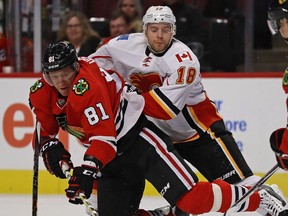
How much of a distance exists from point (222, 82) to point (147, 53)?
5.84 feet

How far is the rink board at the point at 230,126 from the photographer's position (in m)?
5.91

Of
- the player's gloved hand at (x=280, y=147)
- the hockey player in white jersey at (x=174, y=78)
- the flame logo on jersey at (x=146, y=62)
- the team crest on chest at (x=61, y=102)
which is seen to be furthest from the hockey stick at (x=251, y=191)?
the team crest on chest at (x=61, y=102)

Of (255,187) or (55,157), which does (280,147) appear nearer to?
(255,187)

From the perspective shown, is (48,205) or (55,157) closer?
(55,157)

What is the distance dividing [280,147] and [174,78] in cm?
61

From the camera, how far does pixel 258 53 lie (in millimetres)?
6301

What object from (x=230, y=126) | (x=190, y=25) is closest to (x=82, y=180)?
(x=230, y=126)

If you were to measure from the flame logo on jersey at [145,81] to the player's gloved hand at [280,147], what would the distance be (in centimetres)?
67

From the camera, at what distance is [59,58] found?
3.74 m

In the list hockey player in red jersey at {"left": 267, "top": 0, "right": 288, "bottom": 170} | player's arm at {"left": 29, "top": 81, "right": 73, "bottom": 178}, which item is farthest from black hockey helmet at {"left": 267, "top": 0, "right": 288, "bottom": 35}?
player's arm at {"left": 29, "top": 81, "right": 73, "bottom": 178}

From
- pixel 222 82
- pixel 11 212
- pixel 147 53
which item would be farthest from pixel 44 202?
pixel 147 53

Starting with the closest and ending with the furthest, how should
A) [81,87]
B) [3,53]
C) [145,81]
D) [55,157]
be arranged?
[81,87], [55,157], [145,81], [3,53]

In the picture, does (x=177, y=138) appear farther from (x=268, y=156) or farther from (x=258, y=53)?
(x=258, y=53)

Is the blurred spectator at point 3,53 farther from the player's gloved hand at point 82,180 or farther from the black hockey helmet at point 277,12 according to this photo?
the black hockey helmet at point 277,12
